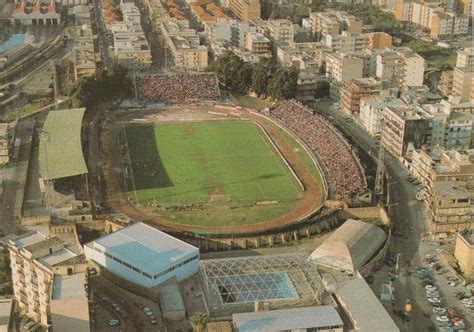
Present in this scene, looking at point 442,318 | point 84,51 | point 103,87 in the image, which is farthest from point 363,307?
point 84,51

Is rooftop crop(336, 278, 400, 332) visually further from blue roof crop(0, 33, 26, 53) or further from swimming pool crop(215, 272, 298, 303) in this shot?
blue roof crop(0, 33, 26, 53)

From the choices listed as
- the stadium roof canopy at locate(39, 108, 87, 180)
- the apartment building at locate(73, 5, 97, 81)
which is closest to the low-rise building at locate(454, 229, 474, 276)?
→ the stadium roof canopy at locate(39, 108, 87, 180)

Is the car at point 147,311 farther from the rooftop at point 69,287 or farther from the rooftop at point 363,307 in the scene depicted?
the rooftop at point 363,307

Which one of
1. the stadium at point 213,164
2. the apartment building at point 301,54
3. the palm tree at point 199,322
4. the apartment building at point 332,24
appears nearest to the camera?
the palm tree at point 199,322

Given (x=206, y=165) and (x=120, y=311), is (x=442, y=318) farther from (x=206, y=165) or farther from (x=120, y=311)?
(x=206, y=165)

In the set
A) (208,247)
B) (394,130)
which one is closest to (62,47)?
(394,130)

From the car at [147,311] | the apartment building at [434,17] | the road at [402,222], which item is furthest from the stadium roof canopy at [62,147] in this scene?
the apartment building at [434,17]
